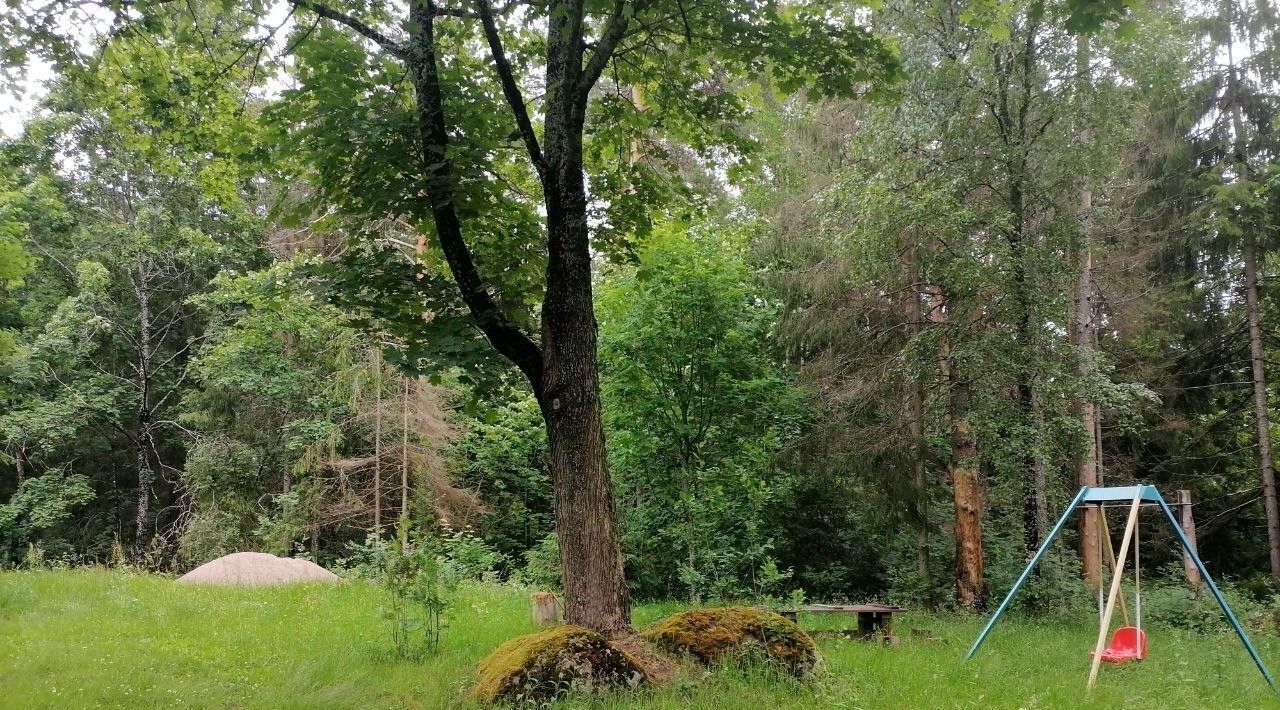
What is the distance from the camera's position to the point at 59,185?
20328 millimetres

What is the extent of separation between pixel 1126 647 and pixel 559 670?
19.0 feet

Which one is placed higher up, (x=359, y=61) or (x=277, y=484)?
(x=359, y=61)

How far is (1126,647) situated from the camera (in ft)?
24.6

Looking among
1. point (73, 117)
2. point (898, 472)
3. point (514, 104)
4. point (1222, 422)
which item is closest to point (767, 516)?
point (898, 472)

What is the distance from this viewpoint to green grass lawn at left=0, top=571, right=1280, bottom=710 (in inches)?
206

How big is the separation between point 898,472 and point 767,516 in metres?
3.05

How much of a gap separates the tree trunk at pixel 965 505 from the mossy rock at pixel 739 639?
→ 6.79 meters

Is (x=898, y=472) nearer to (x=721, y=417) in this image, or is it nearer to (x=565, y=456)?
(x=721, y=417)

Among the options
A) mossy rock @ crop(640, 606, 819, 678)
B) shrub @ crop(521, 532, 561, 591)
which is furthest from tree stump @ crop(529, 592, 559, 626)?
shrub @ crop(521, 532, 561, 591)

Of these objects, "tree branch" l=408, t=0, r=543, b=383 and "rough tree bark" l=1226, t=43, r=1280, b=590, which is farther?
"rough tree bark" l=1226, t=43, r=1280, b=590

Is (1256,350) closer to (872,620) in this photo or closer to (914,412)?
(914,412)

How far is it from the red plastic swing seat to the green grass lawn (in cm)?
11

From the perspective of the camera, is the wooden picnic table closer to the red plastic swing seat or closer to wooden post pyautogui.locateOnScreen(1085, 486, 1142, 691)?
the red plastic swing seat

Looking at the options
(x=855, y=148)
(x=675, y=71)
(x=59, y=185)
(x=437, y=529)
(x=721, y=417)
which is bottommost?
(x=437, y=529)
